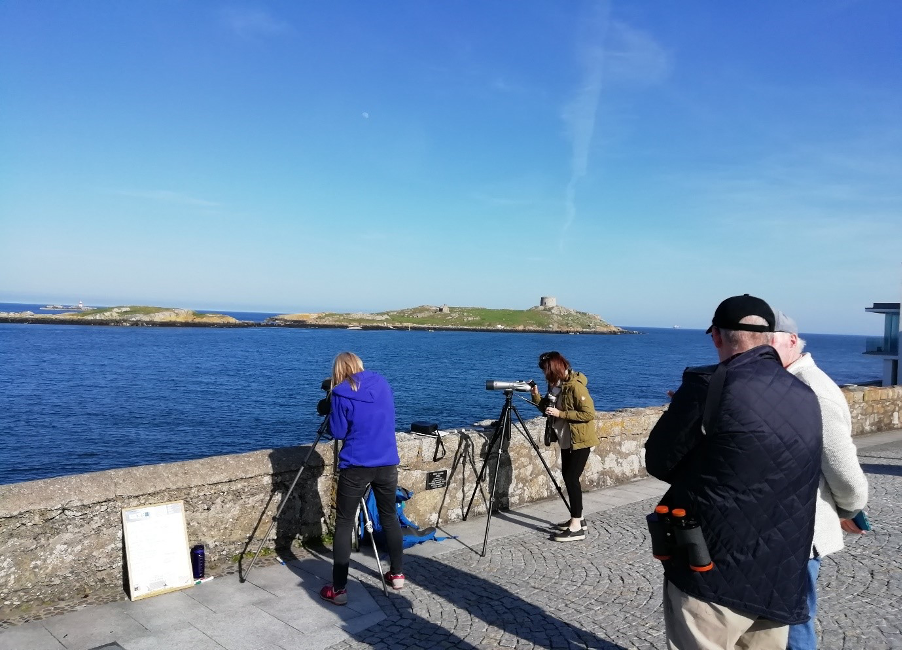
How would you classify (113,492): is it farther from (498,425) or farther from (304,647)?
(498,425)

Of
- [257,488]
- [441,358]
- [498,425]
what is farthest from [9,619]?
[441,358]

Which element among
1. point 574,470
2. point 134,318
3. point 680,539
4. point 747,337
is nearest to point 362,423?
point 574,470

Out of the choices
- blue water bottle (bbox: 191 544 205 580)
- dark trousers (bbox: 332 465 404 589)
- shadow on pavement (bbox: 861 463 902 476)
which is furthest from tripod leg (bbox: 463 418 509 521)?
shadow on pavement (bbox: 861 463 902 476)

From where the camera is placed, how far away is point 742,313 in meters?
2.50

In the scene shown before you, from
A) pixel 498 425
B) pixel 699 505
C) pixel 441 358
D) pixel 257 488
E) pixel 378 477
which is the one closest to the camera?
pixel 699 505

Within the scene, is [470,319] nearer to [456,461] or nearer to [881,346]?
[881,346]

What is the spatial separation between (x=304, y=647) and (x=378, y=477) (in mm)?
1187

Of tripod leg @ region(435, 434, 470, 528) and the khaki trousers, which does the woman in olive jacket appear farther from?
the khaki trousers

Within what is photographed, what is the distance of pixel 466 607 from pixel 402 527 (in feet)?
4.69

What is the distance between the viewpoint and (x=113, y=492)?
438 centimetres

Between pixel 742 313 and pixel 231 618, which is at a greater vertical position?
pixel 742 313

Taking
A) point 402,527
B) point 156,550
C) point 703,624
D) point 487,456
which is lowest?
point 402,527

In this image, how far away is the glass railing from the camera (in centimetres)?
3666

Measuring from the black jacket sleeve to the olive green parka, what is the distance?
11.5ft
